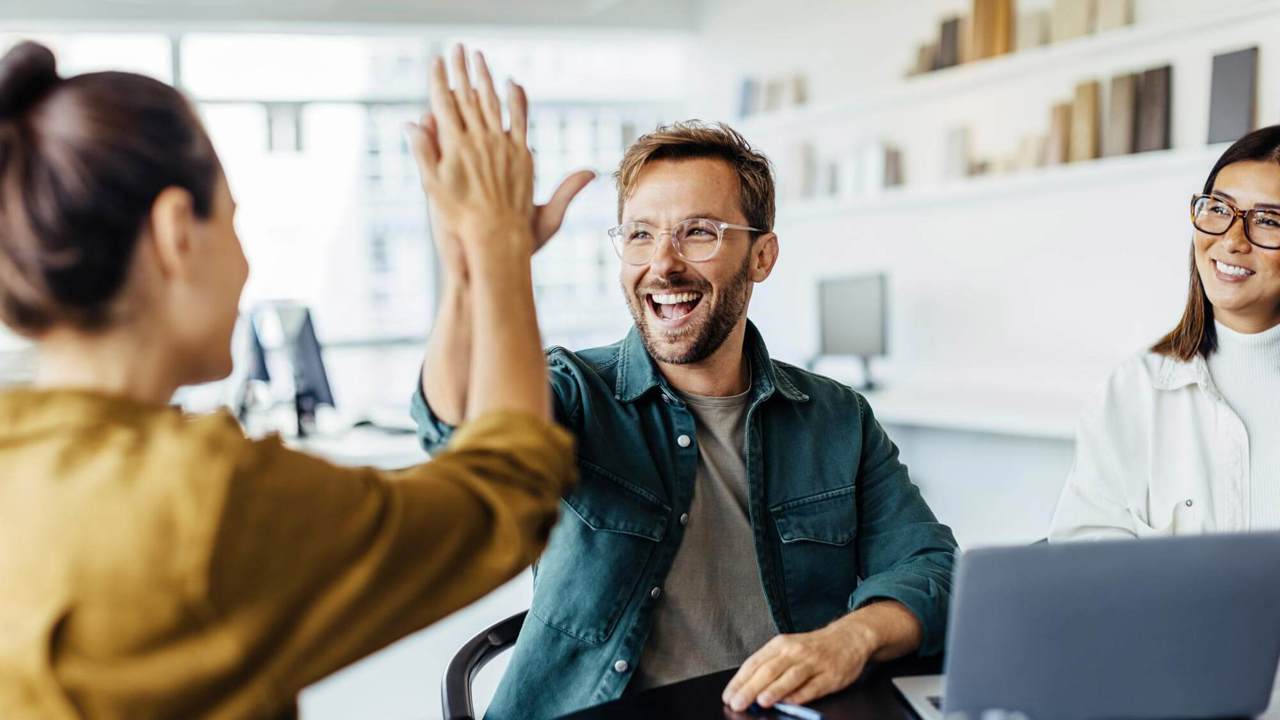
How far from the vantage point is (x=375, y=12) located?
5816mm

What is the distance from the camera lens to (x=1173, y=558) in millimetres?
991

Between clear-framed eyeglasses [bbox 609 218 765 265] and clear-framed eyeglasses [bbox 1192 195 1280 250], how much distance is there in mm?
866

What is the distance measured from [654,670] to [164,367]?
94cm

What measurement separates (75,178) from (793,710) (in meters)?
0.90

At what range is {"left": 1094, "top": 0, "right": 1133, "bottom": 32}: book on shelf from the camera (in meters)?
4.04

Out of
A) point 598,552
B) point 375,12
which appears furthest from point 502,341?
point 375,12

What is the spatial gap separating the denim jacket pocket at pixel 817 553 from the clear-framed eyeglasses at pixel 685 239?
1.44 feet

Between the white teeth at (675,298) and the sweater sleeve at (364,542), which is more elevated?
the white teeth at (675,298)

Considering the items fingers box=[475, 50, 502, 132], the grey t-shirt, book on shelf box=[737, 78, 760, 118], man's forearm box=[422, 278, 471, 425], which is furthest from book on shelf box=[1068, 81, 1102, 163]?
fingers box=[475, 50, 502, 132]

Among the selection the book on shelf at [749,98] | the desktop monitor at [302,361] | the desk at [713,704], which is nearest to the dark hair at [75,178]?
the desk at [713,704]

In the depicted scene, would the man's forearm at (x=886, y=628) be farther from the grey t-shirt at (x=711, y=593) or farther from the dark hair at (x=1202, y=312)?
the dark hair at (x=1202, y=312)

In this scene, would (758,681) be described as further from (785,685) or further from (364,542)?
(364,542)

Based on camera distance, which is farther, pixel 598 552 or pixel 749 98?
pixel 749 98

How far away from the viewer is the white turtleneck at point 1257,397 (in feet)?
6.30
